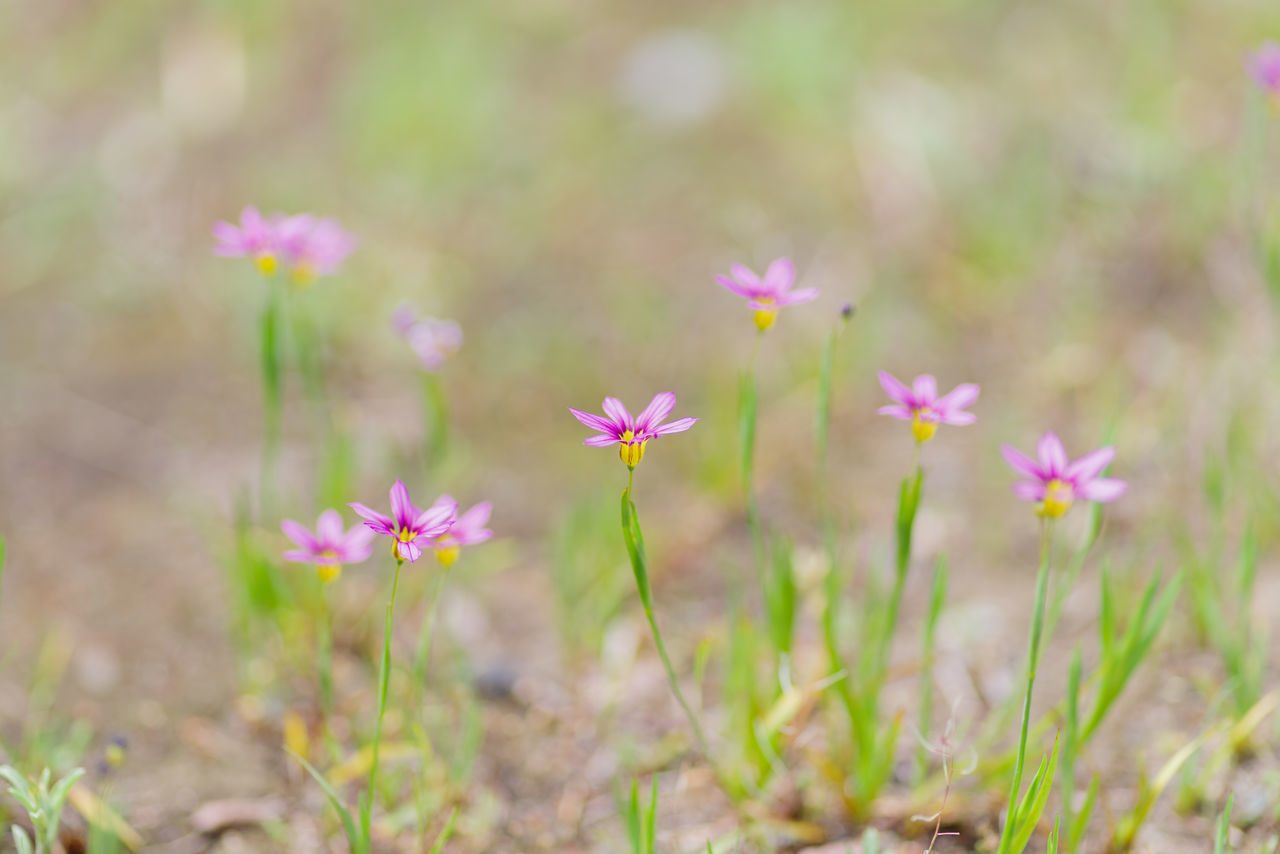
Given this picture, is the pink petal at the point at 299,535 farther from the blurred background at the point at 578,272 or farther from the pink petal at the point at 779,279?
the pink petal at the point at 779,279

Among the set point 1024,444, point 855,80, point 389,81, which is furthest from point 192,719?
point 855,80

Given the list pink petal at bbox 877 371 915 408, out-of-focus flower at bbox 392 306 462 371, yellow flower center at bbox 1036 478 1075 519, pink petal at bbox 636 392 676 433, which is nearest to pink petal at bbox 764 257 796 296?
pink petal at bbox 877 371 915 408

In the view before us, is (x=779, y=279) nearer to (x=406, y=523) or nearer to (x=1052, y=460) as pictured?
(x=1052, y=460)

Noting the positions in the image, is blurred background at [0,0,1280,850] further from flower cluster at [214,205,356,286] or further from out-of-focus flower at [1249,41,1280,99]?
out-of-focus flower at [1249,41,1280,99]

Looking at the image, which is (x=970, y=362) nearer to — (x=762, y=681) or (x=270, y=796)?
(x=762, y=681)

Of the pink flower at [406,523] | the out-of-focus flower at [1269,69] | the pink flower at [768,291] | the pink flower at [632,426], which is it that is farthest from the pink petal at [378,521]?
the out-of-focus flower at [1269,69]

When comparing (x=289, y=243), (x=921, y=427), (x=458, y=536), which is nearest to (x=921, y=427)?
(x=921, y=427)
